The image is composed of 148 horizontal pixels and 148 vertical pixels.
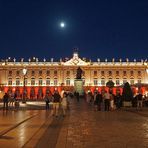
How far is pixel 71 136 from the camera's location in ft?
38.5

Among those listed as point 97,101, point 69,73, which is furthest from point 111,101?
point 69,73

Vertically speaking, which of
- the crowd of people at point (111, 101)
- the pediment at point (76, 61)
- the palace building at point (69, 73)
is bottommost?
the crowd of people at point (111, 101)

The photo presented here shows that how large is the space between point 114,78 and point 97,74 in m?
5.74

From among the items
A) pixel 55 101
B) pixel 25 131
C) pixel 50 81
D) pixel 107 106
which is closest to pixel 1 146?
pixel 25 131

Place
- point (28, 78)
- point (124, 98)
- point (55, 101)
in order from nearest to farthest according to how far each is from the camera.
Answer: point (55, 101), point (124, 98), point (28, 78)

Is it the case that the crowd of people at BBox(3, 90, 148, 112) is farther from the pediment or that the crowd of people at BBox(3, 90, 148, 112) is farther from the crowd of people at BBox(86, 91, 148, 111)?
the pediment

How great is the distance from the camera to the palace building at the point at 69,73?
A: 346 ft

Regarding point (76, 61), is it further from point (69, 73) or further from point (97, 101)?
point (97, 101)

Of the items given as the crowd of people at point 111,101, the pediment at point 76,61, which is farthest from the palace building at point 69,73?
the crowd of people at point 111,101

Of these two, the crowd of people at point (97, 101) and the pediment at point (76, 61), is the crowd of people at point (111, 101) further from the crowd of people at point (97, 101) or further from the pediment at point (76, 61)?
the pediment at point (76, 61)

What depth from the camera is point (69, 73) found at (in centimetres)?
10675

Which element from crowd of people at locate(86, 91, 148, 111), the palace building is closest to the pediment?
the palace building

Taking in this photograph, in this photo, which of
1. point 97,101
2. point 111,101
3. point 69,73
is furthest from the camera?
point 69,73

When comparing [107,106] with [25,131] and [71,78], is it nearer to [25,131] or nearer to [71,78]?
[25,131]
